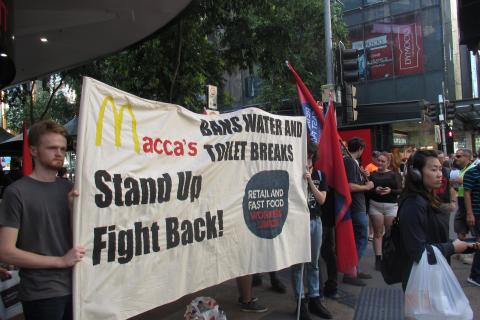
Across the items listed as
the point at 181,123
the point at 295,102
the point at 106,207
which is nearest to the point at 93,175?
the point at 106,207

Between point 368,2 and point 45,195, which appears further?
point 368,2

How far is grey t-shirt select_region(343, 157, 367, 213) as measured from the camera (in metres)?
6.25

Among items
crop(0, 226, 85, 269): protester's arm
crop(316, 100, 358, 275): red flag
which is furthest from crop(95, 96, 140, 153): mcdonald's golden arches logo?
crop(316, 100, 358, 275): red flag

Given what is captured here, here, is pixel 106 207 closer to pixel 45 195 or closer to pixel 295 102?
pixel 45 195

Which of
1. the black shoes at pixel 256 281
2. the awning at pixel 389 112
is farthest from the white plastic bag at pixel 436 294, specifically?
the awning at pixel 389 112

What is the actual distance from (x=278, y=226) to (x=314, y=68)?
519 inches

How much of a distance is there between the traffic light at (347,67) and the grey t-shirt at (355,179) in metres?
5.28

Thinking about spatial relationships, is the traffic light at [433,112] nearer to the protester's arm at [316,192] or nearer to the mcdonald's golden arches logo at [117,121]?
the protester's arm at [316,192]

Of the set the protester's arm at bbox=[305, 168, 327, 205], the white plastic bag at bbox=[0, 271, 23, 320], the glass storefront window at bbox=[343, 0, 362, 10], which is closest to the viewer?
the white plastic bag at bbox=[0, 271, 23, 320]

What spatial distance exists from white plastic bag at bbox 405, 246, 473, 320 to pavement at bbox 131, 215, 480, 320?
2.17m

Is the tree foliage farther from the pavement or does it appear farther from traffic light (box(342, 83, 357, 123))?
the pavement

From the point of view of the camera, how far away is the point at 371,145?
23.8 meters

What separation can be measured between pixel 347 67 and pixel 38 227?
9.76 meters

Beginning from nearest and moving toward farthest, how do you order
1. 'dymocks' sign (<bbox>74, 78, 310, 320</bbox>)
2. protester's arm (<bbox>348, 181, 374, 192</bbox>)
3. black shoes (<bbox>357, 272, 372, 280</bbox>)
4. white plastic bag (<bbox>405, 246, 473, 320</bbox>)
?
'dymocks' sign (<bbox>74, 78, 310, 320</bbox>), white plastic bag (<bbox>405, 246, 473, 320</bbox>), protester's arm (<bbox>348, 181, 374, 192</bbox>), black shoes (<bbox>357, 272, 372, 280</bbox>)
